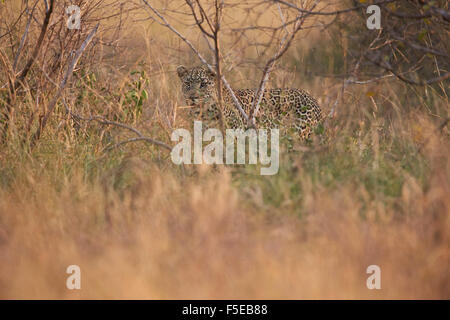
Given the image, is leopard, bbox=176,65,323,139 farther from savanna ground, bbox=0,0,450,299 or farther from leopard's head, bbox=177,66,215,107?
savanna ground, bbox=0,0,450,299

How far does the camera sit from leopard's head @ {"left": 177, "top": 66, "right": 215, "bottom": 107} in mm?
6227

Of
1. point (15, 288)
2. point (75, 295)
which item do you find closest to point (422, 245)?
point (75, 295)

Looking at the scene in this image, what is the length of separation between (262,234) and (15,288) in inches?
58.0

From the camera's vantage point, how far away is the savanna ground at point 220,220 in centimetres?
313

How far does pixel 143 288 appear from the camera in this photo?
303cm

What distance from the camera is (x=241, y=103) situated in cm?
649

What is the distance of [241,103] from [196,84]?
0.58 metres

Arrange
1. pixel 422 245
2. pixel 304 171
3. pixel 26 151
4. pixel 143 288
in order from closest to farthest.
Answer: pixel 143 288
pixel 422 245
pixel 304 171
pixel 26 151

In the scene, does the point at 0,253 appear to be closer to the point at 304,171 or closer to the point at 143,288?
the point at 143,288

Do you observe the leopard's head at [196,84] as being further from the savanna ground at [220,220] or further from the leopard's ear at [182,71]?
the savanna ground at [220,220]

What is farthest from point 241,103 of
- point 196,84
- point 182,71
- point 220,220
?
point 220,220

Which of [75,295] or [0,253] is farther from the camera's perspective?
[0,253]

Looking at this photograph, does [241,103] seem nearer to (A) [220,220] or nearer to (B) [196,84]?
(B) [196,84]

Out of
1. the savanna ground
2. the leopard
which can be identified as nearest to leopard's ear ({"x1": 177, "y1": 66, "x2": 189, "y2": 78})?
the leopard
